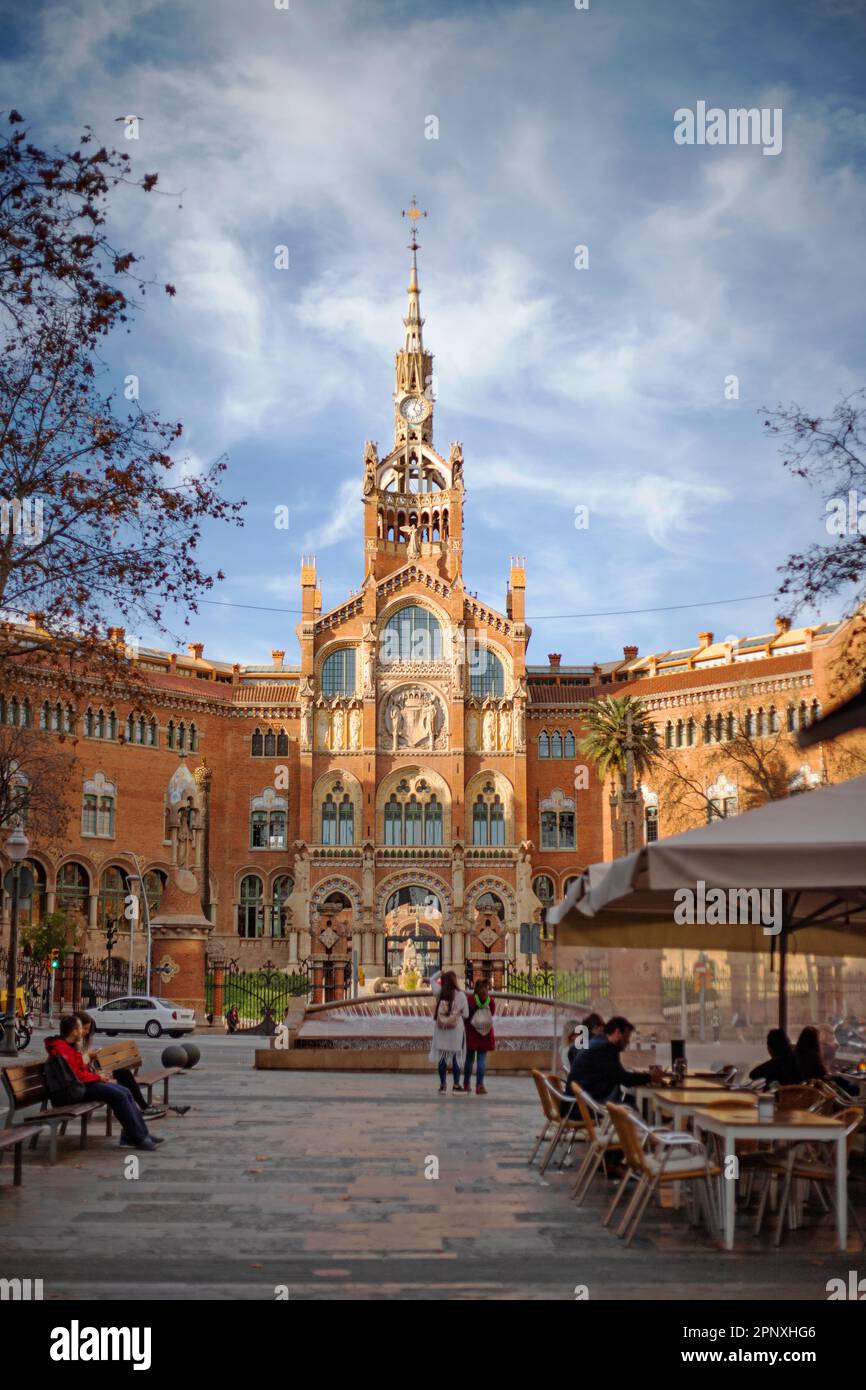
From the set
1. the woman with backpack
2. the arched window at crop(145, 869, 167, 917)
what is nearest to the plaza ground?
the woman with backpack

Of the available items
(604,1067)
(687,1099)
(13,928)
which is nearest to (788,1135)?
(687,1099)

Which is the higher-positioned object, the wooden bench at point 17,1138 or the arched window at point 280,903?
the arched window at point 280,903

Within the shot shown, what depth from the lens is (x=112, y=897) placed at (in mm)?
57406

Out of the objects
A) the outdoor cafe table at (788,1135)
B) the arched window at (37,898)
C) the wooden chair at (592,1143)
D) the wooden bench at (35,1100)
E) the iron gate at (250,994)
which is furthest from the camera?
the arched window at (37,898)

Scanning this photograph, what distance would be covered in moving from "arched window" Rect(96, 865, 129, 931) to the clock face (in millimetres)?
28547

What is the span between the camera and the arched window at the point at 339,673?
206 feet

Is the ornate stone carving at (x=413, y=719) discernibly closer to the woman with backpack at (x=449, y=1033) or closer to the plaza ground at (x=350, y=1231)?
the woman with backpack at (x=449, y=1033)

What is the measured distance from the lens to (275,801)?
62562mm

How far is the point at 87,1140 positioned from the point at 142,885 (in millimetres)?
43463

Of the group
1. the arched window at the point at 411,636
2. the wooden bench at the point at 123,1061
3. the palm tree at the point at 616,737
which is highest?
the arched window at the point at 411,636

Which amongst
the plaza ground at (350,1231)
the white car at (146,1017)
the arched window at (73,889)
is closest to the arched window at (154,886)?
the arched window at (73,889)

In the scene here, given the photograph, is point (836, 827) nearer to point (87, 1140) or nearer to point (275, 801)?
point (87, 1140)

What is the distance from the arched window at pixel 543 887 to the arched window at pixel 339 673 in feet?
38.5
